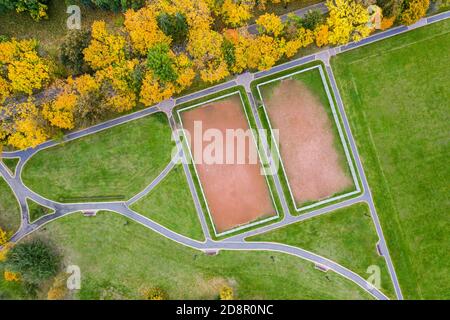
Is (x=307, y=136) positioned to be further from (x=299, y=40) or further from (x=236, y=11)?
(x=236, y=11)

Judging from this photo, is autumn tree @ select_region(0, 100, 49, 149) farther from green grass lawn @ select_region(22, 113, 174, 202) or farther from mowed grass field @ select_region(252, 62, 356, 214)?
mowed grass field @ select_region(252, 62, 356, 214)

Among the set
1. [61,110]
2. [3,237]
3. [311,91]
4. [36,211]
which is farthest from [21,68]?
[311,91]

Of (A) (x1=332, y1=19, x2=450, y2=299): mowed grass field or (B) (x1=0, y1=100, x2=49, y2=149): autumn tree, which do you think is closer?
(B) (x1=0, y1=100, x2=49, y2=149): autumn tree

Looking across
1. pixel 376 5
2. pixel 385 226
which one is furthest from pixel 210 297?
pixel 376 5


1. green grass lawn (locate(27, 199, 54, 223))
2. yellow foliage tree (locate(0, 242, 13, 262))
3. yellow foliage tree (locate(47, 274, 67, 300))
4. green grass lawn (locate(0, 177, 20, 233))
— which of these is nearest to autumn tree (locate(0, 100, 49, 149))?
green grass lawn (locate(0, 177, 20, 233))

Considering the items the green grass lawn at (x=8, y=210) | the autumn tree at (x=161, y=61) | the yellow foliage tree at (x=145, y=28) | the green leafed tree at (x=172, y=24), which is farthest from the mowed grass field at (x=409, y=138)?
the green grass lawn at (x=8, y=210)

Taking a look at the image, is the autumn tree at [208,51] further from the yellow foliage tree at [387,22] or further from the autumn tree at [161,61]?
the yellow foliage tree at [387,22]

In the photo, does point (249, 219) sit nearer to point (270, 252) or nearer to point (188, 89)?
point (270, 252)
